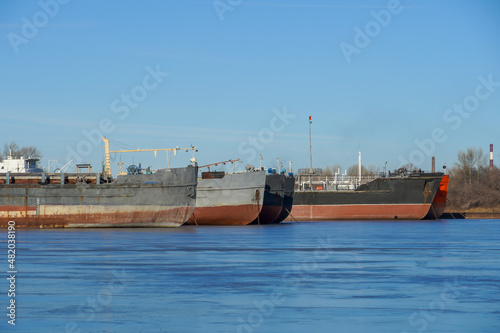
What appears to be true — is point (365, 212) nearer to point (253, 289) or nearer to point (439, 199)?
point (439, 199)

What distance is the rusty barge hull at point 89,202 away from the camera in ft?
167

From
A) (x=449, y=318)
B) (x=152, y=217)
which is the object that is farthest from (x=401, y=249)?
(x=152, y=217)

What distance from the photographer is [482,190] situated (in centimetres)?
11338

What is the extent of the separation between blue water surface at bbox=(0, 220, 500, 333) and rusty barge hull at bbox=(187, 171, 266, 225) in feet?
87.5

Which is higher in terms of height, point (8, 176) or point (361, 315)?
point (8, 176)

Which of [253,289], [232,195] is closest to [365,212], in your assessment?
A: [232,195]

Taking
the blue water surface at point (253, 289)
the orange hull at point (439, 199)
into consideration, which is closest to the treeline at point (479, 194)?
the orange hull at point (439, 199)

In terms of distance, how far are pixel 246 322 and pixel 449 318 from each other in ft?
14.3

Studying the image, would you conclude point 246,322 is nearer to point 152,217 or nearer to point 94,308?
point 94,308

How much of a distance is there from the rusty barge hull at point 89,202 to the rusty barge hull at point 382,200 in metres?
29.0

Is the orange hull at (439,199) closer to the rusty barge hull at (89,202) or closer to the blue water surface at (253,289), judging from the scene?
the rusty barge hull at (89,202)

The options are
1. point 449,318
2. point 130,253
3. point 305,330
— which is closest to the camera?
point 305,330

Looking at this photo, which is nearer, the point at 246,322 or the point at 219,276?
the point at 246,322

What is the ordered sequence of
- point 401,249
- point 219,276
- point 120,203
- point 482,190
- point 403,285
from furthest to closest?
point 482,190, point 120,203, point 401,249, point 219,276, point 403,285
